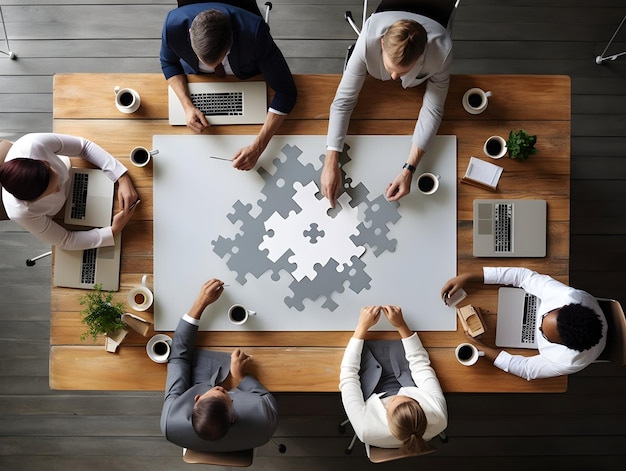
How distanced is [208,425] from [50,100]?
2164 mm

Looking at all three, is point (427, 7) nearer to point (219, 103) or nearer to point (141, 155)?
point (219, 103)

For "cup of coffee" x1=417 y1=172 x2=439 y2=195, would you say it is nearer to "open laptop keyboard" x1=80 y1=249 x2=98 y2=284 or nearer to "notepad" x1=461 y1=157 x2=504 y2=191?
"notepad" x1=461 y1=157 x2=504 y2=191

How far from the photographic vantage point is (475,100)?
2.08 metres

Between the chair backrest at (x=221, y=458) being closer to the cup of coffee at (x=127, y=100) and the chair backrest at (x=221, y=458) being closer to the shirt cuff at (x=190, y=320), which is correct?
the shirt cuff at (x=190, y=320)

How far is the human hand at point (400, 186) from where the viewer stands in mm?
2043

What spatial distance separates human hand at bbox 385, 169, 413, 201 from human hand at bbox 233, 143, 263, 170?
580mm

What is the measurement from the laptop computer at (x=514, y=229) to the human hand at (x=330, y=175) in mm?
613

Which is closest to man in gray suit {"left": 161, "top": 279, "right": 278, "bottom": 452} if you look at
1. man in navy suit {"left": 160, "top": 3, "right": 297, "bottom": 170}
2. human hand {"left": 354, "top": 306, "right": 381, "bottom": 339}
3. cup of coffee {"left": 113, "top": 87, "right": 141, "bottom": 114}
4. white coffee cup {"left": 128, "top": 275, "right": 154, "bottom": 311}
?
white coffee cup {"left": 128, "top": 275, "right": 154, "bottom": 311}

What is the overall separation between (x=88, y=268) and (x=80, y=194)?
320mm

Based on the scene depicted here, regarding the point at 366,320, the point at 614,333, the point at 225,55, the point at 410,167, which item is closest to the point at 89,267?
the point at 225,55

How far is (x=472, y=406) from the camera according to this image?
2791 mm

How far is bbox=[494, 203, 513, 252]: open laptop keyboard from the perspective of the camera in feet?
6.81

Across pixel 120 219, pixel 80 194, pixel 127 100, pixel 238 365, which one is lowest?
pixel 238 365

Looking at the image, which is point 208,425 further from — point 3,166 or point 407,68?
point 407,68
